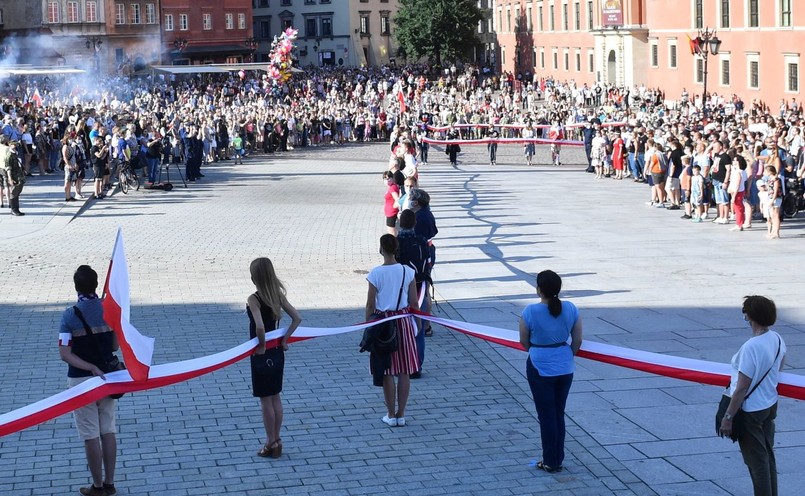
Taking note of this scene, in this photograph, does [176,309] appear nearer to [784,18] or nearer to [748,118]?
[748,118]

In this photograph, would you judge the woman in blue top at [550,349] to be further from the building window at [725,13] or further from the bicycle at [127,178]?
the building window at [725,13]

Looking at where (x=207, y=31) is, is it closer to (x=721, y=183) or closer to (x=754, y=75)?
(x=754, y=75)

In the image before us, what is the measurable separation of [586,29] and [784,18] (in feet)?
90.5

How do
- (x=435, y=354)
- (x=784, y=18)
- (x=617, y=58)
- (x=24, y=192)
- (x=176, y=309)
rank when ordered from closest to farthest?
1. (x=435, y=354)
2. (x=176, y=309)
3. (x=24, y=192)
4. (x=784, y=18)
5. (x=617, y=58)

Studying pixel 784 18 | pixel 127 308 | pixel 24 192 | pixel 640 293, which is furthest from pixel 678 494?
pixel 784 18

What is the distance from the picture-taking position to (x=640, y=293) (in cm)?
1571

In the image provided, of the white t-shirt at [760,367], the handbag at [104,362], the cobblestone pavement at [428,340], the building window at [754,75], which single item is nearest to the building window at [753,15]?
the building window at [754,75]

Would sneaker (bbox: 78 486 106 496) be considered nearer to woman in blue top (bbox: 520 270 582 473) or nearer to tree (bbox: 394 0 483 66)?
woman in blue top (bbox: 520 270 582 473)

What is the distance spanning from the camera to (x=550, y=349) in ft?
26.8

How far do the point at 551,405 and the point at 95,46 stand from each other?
3195 inches

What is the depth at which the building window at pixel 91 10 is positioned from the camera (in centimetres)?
9312

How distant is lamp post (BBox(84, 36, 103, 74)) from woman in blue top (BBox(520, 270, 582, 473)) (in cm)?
7695

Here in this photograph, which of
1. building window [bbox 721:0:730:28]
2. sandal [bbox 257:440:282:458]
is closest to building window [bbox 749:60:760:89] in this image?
building window [bbox 721:0:730:28]

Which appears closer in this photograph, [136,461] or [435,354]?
[136,461]
